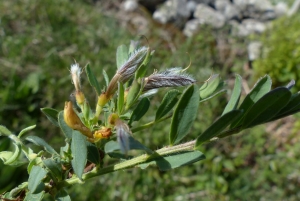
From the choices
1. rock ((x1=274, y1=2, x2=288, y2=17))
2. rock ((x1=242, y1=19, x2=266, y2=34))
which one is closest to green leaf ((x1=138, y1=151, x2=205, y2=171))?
rock ((x1=242, y1=19, x2=266, y2=34))

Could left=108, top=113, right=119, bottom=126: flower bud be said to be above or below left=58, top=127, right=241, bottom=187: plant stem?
above

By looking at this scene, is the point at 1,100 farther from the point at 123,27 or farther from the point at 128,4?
Answer: the point at 128,4

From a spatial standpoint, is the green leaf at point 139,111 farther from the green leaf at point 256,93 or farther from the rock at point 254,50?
the rock at point 254,50

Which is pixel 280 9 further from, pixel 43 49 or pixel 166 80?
pixel 166 80

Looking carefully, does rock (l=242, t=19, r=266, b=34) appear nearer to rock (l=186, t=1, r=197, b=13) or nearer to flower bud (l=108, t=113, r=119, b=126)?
rock (l=186, t=1, r=197, b=13)

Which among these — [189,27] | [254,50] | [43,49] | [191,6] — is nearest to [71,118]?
[43,49]

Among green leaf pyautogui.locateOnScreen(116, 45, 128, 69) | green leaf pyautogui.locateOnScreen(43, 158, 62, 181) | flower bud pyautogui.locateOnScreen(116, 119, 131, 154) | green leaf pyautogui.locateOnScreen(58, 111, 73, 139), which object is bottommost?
green leaf pyautogui.locateOnScreen(43, 158, 62, 181)

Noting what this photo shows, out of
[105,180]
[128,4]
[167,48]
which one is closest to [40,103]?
[105,180]
